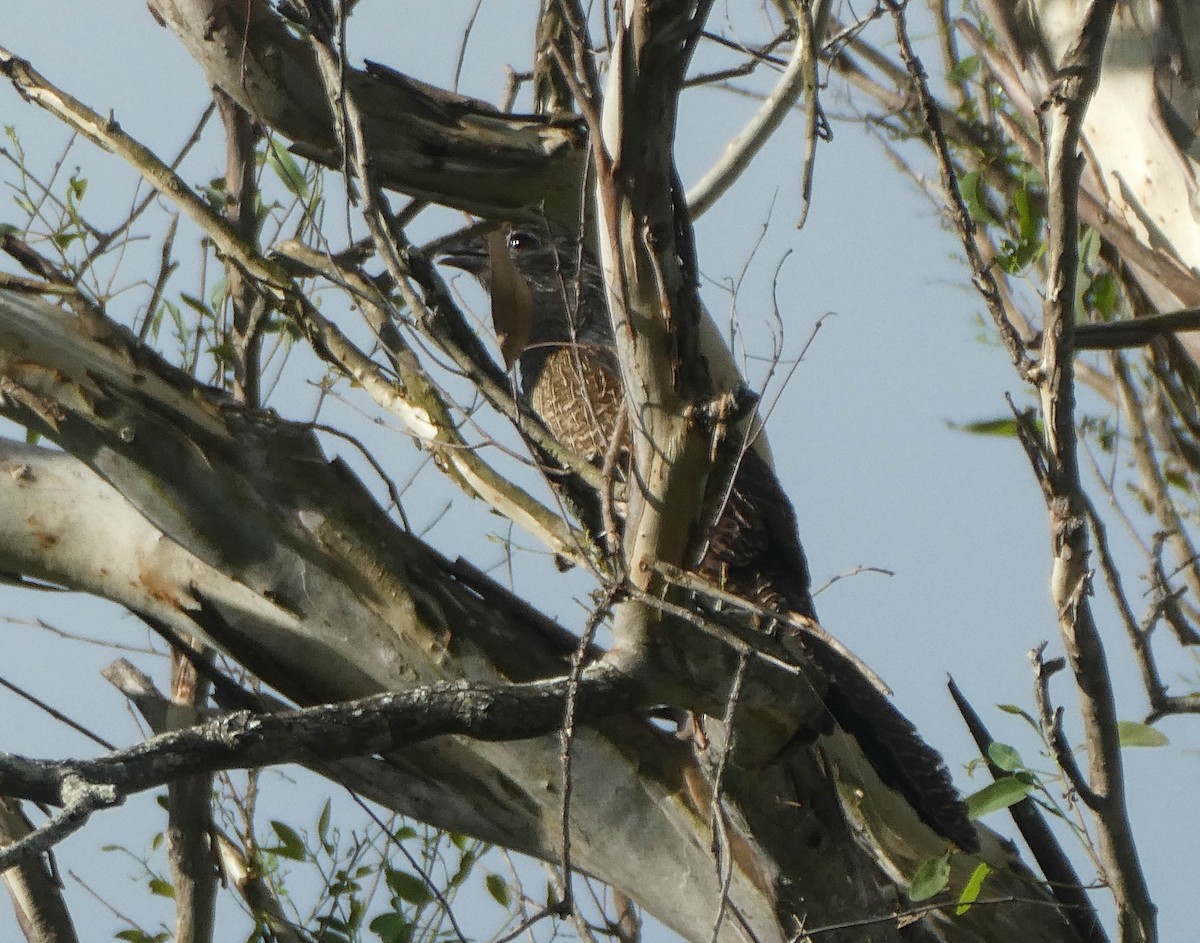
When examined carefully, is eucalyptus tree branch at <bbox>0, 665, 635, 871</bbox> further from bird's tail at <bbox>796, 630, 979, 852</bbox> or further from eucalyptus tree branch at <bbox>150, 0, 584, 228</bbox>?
eucalyptus tree branch at <bbox>150, 0, 584, 228</bbox>

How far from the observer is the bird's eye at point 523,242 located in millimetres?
4434

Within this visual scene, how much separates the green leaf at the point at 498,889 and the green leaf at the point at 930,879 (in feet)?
5.51

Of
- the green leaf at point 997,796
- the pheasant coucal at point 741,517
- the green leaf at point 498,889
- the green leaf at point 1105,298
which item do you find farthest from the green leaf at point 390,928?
the green leaf at point 1105,298

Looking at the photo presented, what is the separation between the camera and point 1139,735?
2.12m

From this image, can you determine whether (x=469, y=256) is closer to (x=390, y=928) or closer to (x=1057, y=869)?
(x=390, y=928)

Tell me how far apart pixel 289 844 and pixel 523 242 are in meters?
2.17

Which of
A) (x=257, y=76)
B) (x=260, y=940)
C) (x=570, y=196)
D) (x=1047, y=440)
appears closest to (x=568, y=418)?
(x=570, y=196)

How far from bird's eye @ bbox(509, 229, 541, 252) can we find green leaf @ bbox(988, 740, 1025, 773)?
8.98 feet

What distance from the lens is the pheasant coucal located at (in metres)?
2.75

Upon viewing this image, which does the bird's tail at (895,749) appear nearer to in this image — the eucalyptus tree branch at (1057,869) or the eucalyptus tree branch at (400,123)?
the eucalyptus tree branch at (1057,869)

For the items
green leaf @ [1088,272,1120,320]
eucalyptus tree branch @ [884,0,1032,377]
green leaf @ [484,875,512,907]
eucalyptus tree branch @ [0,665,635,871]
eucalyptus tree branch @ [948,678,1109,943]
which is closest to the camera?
eucalyptus tree branch @ [0,665,635,871]

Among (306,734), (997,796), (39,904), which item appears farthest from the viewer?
(39,904)

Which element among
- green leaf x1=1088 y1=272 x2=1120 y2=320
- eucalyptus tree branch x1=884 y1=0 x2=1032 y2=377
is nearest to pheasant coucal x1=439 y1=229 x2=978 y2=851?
eucalyptus tree branch x1=884 y1=0 x2=1032 y2=377

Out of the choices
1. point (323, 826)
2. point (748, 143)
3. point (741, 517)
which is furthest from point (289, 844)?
point (748, 143)
